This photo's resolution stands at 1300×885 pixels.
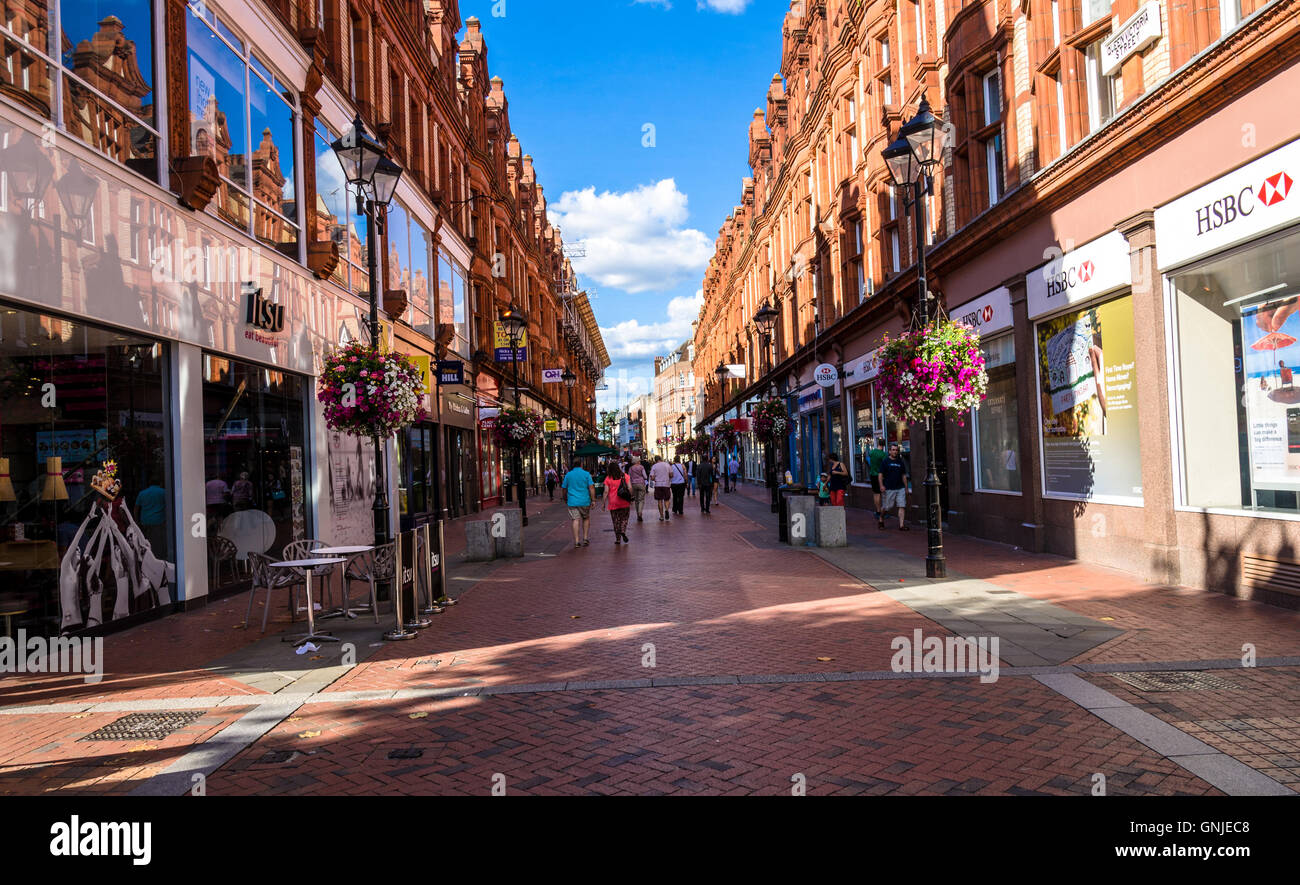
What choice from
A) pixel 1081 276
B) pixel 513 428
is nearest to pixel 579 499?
pixel 1081 276

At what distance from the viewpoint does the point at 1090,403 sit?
40.3 feet

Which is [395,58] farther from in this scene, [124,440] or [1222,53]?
[1222,53]

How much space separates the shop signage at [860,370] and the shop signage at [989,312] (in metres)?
5.90

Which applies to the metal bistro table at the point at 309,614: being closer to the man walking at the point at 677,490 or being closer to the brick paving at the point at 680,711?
the brick paving at the point at 680,711

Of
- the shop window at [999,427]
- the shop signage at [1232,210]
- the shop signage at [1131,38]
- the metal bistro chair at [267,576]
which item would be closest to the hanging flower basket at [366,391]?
the metal bistro chair at [267,576]

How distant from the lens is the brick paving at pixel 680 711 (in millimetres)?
4504

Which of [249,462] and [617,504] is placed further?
[617,504]

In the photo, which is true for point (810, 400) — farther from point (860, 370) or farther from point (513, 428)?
point (513, 428)

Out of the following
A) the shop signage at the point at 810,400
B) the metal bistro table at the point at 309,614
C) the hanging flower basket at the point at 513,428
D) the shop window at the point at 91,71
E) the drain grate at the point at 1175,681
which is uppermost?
the shop window at the point at 91,71

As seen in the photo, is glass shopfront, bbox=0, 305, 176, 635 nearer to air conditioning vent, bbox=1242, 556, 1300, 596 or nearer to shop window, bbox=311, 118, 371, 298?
shop window, bbox=311, 118, 371, 298

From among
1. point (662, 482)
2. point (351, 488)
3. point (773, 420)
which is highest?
point (773, 420)

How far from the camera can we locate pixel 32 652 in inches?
319

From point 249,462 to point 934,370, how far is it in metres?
10.2

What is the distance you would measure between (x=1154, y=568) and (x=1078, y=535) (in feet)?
7.25
